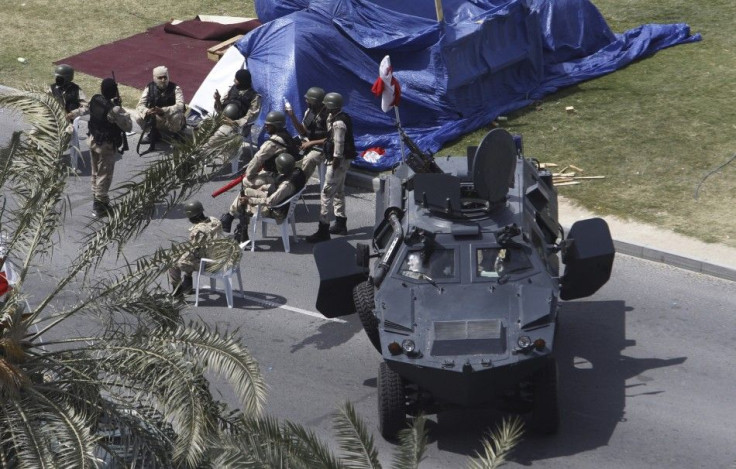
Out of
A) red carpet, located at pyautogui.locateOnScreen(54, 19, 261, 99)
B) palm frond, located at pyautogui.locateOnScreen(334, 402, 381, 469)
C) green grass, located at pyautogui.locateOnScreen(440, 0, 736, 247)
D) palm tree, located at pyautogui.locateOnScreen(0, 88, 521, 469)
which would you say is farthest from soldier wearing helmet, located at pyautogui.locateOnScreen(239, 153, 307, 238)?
palm frond, located at pyautogui.locateOnScreen(334, 402, 381, 469)

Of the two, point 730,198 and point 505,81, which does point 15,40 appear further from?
point 730,198

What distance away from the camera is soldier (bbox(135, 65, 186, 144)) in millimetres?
18516

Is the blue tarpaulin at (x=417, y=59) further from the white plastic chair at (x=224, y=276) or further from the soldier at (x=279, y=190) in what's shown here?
the white plastic chair at (x=224, y=276)

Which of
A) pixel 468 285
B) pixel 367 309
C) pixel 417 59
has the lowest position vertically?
pixel 367 309

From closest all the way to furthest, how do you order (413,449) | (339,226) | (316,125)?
1. (413,449)
2. (339,226)
3. (316,125)

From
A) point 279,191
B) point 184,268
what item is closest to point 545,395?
point 184,268

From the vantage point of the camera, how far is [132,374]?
9.58 m

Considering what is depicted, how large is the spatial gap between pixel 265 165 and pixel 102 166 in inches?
101

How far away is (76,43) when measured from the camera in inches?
953

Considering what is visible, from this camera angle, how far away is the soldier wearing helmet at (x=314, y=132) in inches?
664

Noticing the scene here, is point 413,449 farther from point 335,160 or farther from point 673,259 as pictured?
point 335,160

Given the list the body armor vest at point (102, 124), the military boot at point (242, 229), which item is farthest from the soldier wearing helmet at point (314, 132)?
the body armor vest at point (102, 124)

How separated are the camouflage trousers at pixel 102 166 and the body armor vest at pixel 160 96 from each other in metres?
1.80

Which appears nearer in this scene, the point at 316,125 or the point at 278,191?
the point at 278,191
